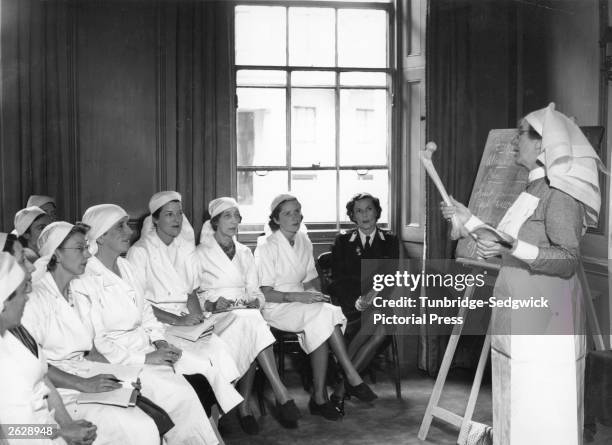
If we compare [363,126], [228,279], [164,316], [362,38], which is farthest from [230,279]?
[362,38]

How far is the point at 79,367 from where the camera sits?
10.2 feet

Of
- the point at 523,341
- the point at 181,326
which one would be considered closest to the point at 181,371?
the point at 181,326

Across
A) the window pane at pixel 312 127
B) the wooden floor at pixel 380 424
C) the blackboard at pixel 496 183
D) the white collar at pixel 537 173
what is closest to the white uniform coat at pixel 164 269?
the wooden floor at pixel 380 424

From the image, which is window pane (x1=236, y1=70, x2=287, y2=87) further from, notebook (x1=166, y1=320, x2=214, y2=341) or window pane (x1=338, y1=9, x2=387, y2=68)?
notebook (x1=166, y1=320, x2=214, y2=341)

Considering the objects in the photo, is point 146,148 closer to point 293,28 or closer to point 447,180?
point 293,28

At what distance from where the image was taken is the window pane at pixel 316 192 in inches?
223

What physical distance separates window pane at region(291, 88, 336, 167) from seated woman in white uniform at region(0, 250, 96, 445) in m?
3.38

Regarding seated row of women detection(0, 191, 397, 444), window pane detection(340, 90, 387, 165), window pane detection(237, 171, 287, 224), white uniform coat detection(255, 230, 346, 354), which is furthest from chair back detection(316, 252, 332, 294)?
window pane detection(340, 90, 387, 165)

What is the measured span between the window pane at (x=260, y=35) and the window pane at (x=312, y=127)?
32cm

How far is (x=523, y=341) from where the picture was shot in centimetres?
290

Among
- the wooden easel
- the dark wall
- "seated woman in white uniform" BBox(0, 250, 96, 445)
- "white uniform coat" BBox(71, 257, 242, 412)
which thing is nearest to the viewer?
"seated woman in white uniform" BBox(0, 250, 96, 445)

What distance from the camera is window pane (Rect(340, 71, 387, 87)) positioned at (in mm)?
5645

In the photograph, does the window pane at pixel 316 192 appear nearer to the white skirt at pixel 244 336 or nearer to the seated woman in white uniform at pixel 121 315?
the white skirt at pixel 244 336

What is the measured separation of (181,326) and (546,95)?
294 centimetres
